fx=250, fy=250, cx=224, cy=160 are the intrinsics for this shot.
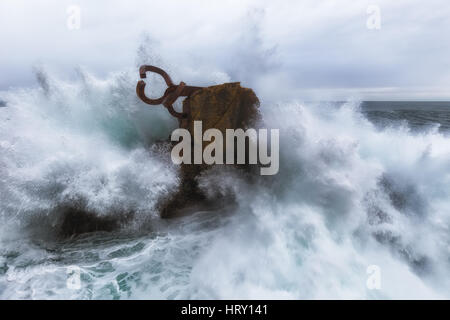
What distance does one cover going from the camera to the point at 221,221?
438 centimetres

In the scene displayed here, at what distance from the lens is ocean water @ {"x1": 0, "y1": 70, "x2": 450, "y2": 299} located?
128 inches

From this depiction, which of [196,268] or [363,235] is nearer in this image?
[196,268]

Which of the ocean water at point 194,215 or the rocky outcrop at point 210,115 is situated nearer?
the ocean water at point 194,215

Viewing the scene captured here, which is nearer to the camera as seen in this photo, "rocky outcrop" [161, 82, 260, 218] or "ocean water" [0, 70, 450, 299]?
"ocean water" [0, 70, 450, 299]

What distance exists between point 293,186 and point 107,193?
10.8 feet

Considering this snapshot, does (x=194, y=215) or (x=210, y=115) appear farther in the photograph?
(x=194, y=215)

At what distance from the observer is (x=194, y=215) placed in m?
4.59

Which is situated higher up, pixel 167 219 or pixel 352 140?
pixel 352 140

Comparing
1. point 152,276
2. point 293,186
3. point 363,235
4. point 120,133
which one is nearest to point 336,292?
point 363,235

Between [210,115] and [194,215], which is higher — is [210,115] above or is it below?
above

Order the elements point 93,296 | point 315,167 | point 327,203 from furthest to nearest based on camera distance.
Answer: point 315,167 → point 327,203 → point 93,296

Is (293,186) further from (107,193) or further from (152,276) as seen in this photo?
(107,193)

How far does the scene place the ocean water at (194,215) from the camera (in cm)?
325

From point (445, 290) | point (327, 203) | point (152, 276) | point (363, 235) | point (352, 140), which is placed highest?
point (352, 140)
